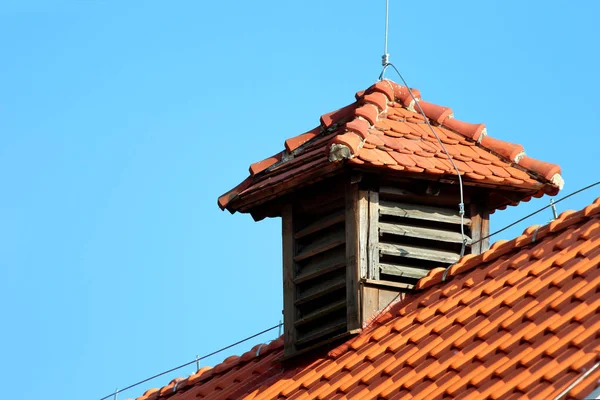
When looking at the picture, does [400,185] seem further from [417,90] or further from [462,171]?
[417,90]

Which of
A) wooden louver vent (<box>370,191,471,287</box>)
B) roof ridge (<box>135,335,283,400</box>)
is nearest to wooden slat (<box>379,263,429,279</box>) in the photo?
wooden louver vent (<box>370,191,471,287</box>)

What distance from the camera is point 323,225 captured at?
13.8 m

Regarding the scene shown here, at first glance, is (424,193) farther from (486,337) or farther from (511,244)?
(486,337)

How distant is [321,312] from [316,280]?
0.35m

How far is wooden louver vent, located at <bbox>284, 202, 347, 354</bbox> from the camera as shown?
527 inches

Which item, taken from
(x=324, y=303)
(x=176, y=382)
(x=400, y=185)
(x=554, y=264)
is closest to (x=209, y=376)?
(x=176, y=382)

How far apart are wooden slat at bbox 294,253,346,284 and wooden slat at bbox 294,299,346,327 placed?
303 mm

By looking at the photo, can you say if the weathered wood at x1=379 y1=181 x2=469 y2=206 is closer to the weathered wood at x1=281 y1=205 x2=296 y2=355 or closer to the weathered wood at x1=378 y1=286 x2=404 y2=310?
the weathered wood at x1=378 y1=286 x2=404 y2=310

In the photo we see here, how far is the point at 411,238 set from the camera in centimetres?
1354

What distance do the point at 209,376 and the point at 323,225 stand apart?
210 centimetres

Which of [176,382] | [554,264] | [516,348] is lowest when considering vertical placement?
[516,348]

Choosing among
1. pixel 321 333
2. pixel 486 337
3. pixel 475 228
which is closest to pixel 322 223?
pixel 321 333

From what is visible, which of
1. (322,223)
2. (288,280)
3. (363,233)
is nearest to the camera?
(363,233)

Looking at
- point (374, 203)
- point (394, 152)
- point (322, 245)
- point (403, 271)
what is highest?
point (394, 152)
